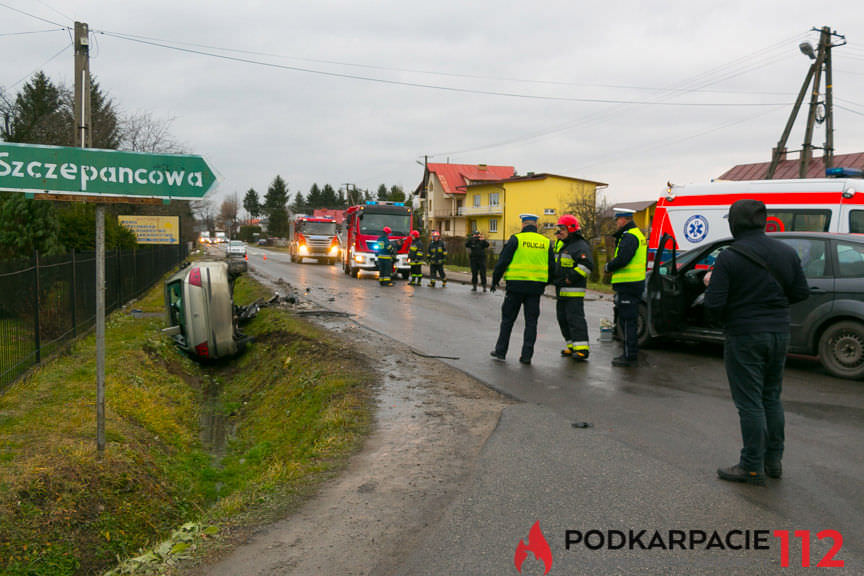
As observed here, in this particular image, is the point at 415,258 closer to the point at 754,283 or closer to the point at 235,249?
the point at 754,283

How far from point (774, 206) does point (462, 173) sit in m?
69.4

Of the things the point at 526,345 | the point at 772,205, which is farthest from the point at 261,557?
the point at 772,205

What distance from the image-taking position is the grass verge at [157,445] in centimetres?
460

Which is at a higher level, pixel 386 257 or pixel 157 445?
pixel 386 257

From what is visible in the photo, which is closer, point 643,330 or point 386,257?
point 643,330

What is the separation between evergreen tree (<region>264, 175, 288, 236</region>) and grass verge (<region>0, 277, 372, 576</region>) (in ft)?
383

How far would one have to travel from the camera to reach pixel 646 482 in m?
4.47

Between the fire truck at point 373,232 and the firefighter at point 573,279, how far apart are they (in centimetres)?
1700

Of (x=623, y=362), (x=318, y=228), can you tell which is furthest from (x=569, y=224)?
(x=318, y=228)

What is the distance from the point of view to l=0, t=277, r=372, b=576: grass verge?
4.60m

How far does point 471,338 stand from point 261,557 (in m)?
7.93

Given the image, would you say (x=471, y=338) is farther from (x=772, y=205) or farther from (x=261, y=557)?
(x=261, y=557)

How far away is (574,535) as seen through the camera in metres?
3.68

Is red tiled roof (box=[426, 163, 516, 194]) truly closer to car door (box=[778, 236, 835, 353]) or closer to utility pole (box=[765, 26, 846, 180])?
utility pole (box=[765, 26, 846, 180])
